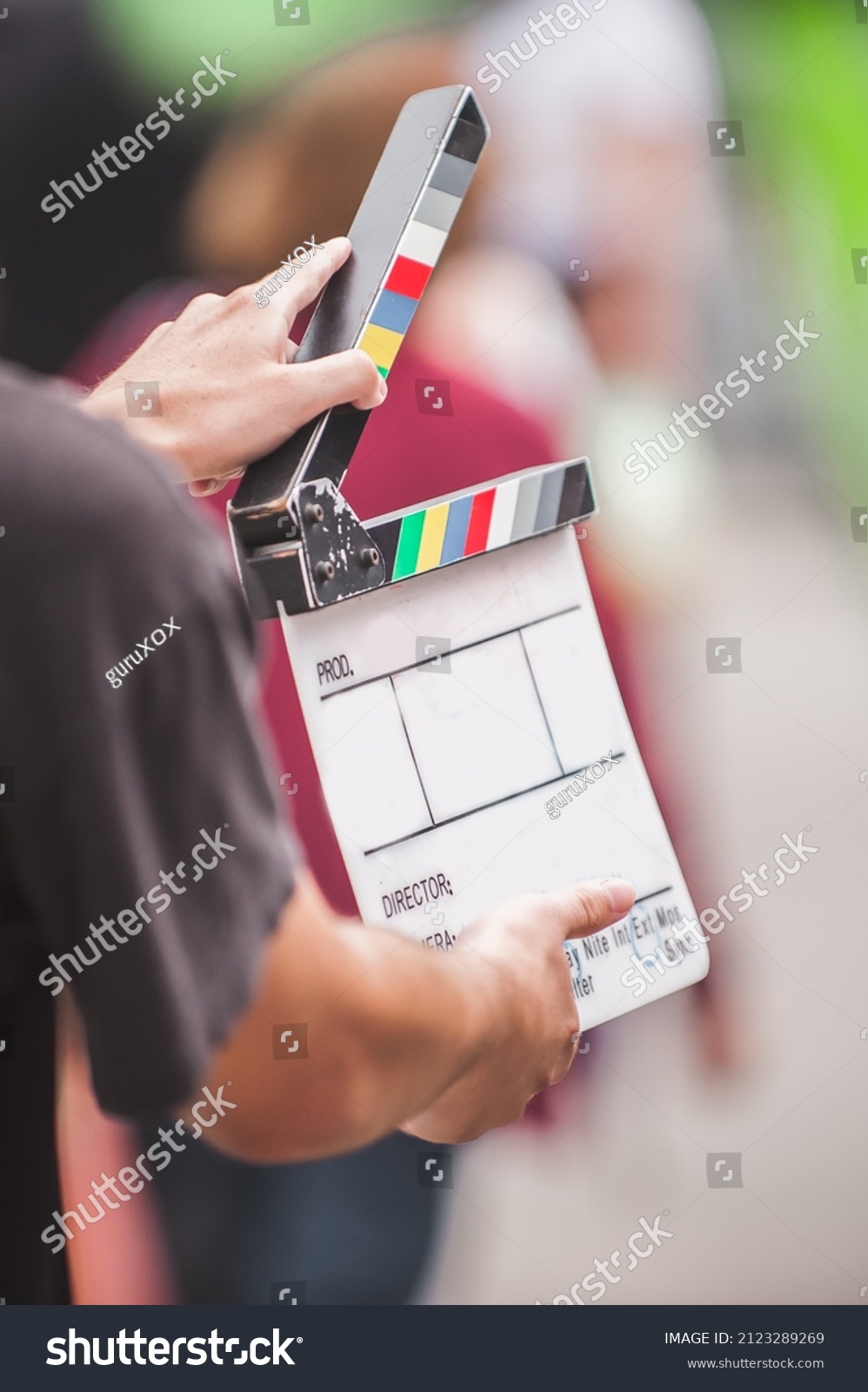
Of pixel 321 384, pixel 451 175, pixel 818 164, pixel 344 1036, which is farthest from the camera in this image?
pixel 818 164

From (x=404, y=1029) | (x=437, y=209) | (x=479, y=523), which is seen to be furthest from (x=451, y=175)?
(x=404, y=1029)

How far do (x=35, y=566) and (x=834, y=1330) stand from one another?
4.61 ft

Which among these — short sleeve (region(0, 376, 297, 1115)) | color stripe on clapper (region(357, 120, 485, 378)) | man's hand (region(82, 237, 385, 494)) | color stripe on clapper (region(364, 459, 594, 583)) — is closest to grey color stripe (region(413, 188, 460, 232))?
color stripe on clapper (region(357, 120, 485, 378))

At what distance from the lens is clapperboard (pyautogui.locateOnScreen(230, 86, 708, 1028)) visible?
1.38 metres

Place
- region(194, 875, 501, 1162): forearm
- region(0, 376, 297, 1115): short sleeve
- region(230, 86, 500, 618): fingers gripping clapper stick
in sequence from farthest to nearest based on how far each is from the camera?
region(230, 86, 500, 618): fingers gripping clapper stick, region(194, 875, 501, 1162): forearm, region(0, 376, 297, 1115): short sleeve

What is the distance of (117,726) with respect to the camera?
851 mm

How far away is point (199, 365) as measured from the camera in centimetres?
141

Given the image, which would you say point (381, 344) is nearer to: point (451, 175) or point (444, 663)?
point (451, 175)

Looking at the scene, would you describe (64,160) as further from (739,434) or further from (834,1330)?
(834,1330)

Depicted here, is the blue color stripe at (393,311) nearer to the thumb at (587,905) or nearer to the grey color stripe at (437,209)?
the grey color stripe at (437,209)

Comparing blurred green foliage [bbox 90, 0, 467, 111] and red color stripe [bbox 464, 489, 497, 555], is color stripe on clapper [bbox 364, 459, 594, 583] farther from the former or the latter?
blurred green foliage [bbox 90, 0, 467, 111]

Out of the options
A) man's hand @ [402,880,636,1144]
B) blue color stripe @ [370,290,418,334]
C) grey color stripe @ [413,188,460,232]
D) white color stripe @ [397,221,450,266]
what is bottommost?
man's hand @ [402,880,636,1144]

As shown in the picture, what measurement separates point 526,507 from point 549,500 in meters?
0.03

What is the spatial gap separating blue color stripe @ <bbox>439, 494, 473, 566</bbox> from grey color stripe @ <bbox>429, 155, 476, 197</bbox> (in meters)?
0.37
